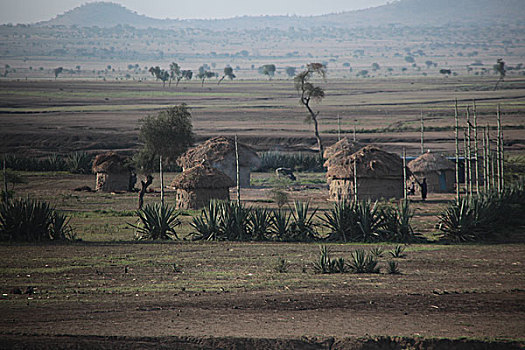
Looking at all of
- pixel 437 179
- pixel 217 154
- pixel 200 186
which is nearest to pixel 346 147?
pixel 437 179

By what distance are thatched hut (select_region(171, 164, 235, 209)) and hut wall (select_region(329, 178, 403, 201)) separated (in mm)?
4707

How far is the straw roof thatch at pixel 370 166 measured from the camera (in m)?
29.0

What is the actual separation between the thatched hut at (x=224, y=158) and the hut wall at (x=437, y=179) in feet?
27.0

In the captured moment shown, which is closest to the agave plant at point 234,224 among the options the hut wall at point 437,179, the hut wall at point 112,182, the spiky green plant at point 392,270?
the spiky green plant at point 392,270

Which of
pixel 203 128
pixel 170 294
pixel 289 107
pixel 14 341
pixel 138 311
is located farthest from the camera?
pixel 289 107

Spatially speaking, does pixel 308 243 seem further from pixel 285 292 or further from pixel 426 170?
pixel 426 170

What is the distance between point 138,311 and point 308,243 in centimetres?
894

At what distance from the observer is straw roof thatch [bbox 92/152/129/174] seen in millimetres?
34438

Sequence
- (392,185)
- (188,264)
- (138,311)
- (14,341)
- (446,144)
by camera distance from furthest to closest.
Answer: (446,144), (392,185), (188,264), (138,311), (14,341)

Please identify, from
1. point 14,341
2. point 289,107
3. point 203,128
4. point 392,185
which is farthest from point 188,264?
point 289,107

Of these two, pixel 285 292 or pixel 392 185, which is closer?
pixel 285 292

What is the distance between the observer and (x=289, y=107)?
9219cm

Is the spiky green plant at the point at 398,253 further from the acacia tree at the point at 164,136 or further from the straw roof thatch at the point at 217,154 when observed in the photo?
the straw roof thatch at the point at 217,154

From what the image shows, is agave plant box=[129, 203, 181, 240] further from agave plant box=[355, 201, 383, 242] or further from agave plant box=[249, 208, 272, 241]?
agave plant box=[355, 201, 383, 242]
